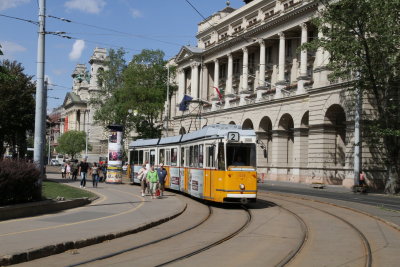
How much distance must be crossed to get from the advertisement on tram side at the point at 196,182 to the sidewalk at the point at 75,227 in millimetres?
1720

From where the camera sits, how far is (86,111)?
15038 cm

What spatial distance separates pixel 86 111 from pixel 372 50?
123m

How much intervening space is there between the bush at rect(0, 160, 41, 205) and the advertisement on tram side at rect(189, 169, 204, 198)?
737 centimetres

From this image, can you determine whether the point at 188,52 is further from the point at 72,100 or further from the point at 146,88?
the point at 72,100

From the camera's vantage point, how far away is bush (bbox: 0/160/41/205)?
625 inches

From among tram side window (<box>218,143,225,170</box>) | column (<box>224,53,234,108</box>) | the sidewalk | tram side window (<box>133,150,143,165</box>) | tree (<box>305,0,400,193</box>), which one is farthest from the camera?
column (<box>224,53,234,108</box>)

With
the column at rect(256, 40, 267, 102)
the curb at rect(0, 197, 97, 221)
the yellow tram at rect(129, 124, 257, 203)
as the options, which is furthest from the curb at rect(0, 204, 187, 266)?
the column at rect(256, 40, 267, 102)

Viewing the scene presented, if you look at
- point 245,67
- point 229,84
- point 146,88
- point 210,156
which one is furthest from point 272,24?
point 210,156

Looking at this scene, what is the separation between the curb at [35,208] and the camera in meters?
15.2

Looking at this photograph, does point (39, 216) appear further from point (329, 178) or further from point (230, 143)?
point (329, 178)

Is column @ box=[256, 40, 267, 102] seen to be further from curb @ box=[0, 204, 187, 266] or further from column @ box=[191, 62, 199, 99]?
curb @ box=[0, 204, 187, 266]

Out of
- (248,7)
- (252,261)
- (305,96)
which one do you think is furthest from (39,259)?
(248,7)

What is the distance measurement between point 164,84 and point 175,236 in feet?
201

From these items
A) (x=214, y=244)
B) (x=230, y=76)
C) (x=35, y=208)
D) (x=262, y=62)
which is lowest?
(x=214, y=244)
